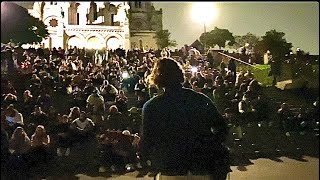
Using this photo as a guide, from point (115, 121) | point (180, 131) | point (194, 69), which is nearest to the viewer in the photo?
point (180, 131)

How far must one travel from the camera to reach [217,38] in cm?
290

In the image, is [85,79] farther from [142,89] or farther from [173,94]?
[173,94]

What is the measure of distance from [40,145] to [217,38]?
3.69 ft

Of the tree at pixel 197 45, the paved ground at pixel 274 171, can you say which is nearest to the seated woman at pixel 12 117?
the paved ground at pixel 274 171

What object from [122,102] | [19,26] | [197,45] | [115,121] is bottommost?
[115,121]

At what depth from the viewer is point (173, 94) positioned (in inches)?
45.3

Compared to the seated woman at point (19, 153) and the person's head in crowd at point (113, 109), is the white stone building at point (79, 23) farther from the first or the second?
the seated woman at point (19, 153)

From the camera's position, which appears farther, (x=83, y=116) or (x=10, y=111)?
(x=83, y=116)

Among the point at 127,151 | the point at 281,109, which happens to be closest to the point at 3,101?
the point at 127,151

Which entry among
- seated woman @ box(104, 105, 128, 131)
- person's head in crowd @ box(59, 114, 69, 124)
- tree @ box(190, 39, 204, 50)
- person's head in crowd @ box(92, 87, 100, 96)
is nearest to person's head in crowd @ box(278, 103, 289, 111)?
tree @ box(190, 39, 204, 50)

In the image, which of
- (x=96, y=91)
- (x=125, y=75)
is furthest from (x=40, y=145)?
(x=125, y=75)

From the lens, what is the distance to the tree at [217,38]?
2769mm

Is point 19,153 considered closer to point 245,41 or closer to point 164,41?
point 164,41

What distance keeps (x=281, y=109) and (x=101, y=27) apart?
135 cm
